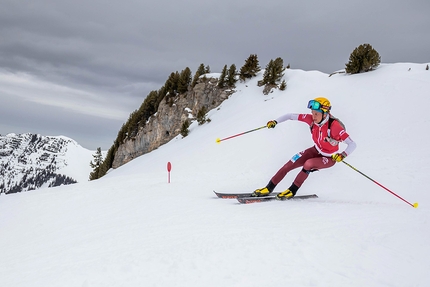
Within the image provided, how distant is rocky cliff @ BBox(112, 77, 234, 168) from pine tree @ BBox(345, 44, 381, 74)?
18.5 metres

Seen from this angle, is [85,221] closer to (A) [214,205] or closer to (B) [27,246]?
(B) [27,246]

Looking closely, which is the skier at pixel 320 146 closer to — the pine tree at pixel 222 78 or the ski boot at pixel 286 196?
the ski boot at pixel 286 196

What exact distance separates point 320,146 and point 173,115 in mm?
40928

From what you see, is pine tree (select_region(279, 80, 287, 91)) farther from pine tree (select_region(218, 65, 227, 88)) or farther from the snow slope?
the snow slope

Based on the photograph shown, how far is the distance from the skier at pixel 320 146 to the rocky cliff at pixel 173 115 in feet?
111

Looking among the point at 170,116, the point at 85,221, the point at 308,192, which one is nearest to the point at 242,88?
the point at 170,116

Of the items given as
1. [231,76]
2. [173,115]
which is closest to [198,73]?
[231,76]

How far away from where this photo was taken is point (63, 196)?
7.14m

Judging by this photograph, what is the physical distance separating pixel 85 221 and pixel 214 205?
287 cm

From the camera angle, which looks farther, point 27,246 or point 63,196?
point 63,196

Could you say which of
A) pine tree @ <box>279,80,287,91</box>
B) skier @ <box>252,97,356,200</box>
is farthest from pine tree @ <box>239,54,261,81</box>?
skier @ <box>252,97,356,200</box>

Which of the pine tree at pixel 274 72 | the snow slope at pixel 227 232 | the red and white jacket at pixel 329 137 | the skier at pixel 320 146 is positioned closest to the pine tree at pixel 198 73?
the pine tree at pixel 274 72

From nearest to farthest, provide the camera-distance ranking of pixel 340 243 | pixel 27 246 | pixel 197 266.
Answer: pixel 197 266 → pixel 340 243 → pixel 27 246

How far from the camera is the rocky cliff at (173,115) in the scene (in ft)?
Result: 135
